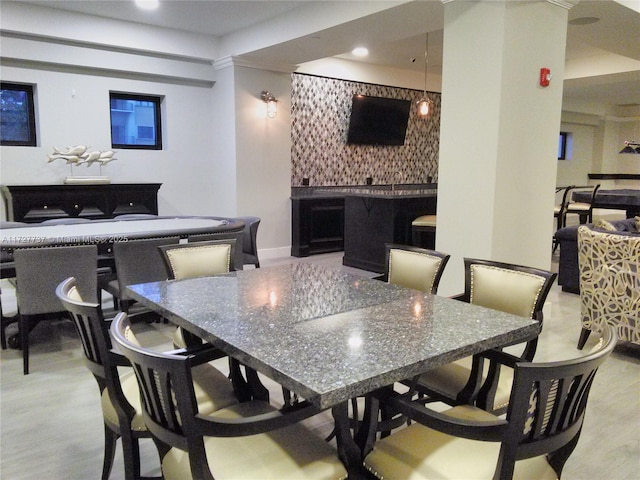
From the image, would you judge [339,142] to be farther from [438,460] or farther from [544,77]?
[438,460]

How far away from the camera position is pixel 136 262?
3666mm

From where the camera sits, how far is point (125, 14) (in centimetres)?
570

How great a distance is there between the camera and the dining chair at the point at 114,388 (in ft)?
5.60

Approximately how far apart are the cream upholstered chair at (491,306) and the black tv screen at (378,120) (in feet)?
20.2

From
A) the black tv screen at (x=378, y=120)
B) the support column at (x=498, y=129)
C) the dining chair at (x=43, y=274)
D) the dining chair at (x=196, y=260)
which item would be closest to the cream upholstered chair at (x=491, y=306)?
the dining chair at (x=196, y=260)

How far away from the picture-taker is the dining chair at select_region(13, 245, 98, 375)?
325 centimetres

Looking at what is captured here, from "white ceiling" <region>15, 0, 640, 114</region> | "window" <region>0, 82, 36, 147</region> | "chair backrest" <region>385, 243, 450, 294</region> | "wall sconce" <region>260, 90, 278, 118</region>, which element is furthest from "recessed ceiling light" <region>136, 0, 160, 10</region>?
"chair backrest" <region>385, 243, 450, 294</region>

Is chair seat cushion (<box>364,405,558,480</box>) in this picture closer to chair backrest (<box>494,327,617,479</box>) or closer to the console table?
chair backrest (<box>494,327,617,479</box>)

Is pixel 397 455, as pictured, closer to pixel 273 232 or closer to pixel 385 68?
pixel 273 232

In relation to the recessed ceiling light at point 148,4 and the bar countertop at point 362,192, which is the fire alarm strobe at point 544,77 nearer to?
the bar countertop at point 362,192

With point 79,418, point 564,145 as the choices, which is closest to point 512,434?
point 79,418

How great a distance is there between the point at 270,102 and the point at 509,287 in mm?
5330

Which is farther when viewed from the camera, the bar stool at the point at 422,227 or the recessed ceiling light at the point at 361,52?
the recessed ceiling light at the point at 361,52

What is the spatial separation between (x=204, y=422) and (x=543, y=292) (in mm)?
1538
